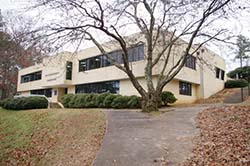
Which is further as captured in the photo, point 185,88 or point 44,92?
point 44,92

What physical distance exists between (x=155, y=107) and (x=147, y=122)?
3.41 metres

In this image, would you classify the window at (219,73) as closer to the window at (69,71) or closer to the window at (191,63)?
the window at (191,63)

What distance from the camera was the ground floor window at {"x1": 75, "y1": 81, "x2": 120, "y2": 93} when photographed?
26.0 meters

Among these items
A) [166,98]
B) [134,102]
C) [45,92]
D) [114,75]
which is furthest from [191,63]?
[45,92]

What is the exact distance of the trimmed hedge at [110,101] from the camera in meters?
19.9

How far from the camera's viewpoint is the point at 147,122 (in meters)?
12.0

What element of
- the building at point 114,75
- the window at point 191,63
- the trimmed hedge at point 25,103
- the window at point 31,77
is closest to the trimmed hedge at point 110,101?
the building at point 114,75

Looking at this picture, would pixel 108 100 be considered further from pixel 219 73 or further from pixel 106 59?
pixel 219 73

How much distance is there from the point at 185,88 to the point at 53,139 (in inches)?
700

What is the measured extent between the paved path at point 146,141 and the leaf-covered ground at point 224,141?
0.39 meters

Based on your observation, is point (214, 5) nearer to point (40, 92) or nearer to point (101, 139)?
point (101, 139)

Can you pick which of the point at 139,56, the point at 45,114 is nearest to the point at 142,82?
the point at 139,56

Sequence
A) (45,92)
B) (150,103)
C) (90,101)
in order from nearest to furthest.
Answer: (150,103), (90,101), (45,92)

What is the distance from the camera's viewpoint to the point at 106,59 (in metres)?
27.1
